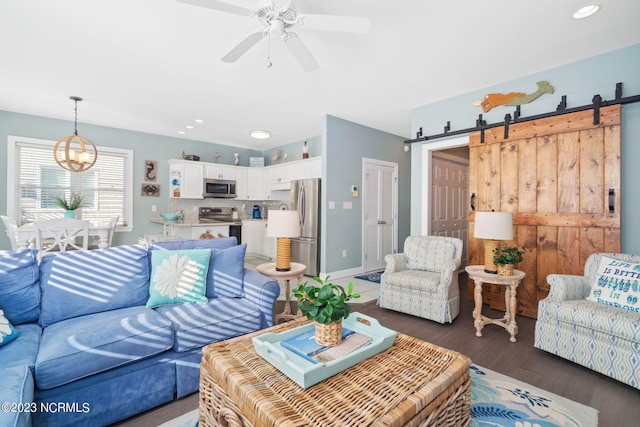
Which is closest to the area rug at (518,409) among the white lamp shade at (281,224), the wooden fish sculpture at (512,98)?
the white lamp shade at (281,224)

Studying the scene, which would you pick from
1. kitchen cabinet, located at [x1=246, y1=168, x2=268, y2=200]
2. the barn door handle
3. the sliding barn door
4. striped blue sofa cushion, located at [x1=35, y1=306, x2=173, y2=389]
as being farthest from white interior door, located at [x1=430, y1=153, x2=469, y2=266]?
striped blue sofa cushion, located at [x1=35, y1=306, x2=173, y2=389]

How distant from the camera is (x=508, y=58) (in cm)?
292

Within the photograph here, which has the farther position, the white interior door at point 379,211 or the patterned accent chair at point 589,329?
the white interior door at point 379,211

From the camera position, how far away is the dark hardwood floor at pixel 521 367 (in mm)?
1711

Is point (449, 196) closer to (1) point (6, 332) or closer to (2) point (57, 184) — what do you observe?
(1) point (6, 332)

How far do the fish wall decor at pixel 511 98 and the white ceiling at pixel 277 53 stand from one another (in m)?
0.18

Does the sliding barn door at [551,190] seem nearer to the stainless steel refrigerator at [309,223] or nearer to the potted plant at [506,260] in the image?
the potted plant at [506,260]

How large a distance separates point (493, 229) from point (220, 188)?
531 cm

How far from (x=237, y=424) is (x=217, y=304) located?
1.14 m

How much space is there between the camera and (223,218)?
670 cm

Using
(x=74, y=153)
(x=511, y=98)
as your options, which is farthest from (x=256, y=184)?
(x=511, y=98)

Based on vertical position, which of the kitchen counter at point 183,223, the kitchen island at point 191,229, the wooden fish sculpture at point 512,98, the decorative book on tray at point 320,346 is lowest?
the decorative book on tray at point 320,346

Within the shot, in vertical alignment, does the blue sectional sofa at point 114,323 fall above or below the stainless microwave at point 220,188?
below

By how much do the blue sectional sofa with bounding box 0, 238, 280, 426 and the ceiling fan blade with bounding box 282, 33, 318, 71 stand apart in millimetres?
1674
